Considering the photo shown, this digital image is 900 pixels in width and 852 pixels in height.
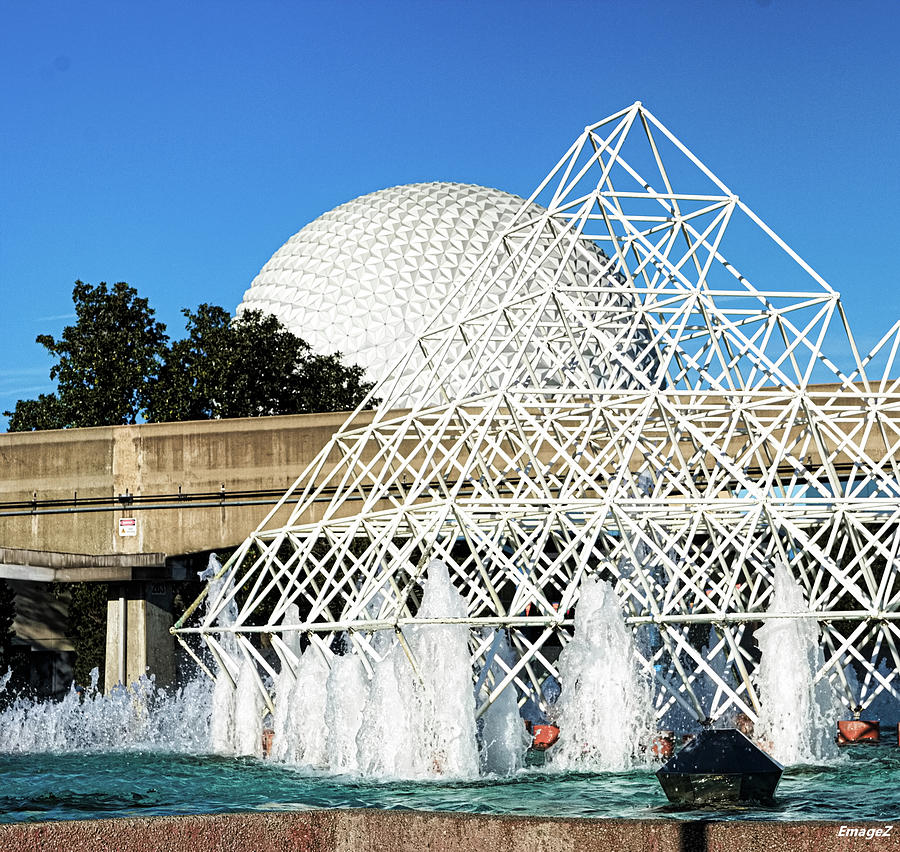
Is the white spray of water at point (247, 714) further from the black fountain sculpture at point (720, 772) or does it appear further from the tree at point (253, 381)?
the tree at point (253, 381)

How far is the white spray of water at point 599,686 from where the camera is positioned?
19.8 metres

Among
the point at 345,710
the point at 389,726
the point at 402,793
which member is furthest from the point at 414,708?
the point at 402,793

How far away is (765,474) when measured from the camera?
69.6 feet

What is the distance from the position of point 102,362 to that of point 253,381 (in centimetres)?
701

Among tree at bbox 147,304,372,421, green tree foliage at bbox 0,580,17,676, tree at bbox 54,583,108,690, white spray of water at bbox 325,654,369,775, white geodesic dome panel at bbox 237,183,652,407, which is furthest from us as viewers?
white geodesic dome panel at bbox 237,183,652,407

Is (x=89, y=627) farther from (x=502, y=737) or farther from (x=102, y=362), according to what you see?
(x=502, y=737)

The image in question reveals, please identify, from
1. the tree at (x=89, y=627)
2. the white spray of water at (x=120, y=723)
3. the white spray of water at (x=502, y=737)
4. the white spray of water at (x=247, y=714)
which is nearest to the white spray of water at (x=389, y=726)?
the white spray of water at (x=502, y=737)

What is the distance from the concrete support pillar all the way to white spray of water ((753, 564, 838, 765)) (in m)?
19.1

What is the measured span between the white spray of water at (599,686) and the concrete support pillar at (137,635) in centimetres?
1759

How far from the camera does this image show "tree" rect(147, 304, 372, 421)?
5162 cm

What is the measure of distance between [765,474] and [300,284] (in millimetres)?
46597

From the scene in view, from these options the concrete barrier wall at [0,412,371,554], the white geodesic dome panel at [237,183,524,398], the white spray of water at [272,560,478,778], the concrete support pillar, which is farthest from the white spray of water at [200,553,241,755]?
the white geodesic dome panel at [237,183,524,398]

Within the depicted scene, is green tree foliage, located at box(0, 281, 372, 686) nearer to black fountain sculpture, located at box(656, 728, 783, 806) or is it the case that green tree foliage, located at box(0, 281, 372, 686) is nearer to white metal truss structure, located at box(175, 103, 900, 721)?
white metal truss structure, located at box(175, 103, 900, 721)

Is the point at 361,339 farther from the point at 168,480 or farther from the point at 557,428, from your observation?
the point at 557,428
